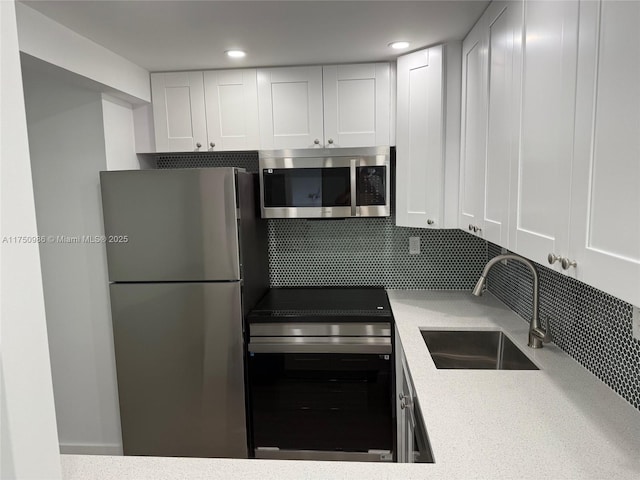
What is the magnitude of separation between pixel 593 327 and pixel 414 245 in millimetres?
1399

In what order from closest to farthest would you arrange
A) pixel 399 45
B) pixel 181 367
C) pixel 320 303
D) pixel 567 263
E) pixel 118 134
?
pixel 567 263
pixel 399 45
pixel 181 367
pixel 118 134
pixel 320 303

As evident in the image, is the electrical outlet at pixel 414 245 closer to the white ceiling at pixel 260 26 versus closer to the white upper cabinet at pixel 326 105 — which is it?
the white upper cabinet at pixel 326 105

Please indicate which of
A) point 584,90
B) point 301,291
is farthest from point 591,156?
point 301,291

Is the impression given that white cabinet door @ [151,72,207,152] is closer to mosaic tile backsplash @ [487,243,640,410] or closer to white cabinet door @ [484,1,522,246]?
white cabinet door @ [484,1,522,246]

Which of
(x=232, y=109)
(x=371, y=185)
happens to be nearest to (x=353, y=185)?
(x=371, y=185)

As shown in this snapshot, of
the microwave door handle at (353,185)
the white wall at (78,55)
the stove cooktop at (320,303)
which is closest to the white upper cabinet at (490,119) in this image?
the microwave door handle at (353,185)

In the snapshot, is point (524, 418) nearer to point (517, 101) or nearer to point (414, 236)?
point (517, 101)

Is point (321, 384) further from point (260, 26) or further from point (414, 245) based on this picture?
point (260, 26)

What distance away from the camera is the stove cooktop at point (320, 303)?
2.26 meters

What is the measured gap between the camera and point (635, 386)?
120cm

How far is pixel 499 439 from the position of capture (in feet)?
3.59

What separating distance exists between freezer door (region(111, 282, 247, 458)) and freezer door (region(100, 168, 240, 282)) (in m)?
0.09

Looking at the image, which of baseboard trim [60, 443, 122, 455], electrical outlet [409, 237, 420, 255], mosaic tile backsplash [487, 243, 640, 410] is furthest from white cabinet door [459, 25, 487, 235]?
baseboard trim [60, 443, 122, 455]

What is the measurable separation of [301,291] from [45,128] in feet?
5.85
